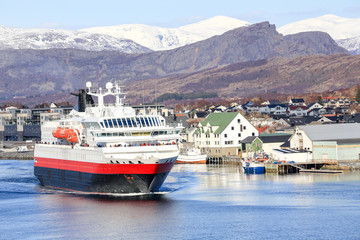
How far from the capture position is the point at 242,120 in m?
113

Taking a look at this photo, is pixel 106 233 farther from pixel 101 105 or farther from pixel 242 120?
pixel 242 120

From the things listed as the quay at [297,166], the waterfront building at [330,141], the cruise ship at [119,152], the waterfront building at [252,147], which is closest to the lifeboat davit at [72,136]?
the cruise ship at [119,152]

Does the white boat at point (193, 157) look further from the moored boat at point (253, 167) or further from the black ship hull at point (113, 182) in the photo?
the black ship hull at point (113, 182)

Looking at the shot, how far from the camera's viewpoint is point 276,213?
56750 mm

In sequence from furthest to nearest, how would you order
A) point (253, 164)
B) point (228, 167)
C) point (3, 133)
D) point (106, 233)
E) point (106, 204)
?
1. point (3, 133)
2. point (228, 167)
3. point (253, 164)
4. point (106, 204)
5. point (106, 233)

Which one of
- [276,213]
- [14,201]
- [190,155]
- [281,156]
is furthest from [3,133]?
[276,213]

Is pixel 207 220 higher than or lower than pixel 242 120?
lower

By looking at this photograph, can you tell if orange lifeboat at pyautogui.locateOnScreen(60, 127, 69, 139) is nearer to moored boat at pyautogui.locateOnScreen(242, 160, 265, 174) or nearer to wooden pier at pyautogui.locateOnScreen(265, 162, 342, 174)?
moored boat at pyautogui.locateOnScreen(242, 160, 265, 174)

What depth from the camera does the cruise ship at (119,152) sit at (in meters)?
63.8

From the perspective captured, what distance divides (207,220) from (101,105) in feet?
77.5

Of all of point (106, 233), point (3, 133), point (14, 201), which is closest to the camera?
point (106, 233)

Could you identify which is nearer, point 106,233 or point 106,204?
point 106,233

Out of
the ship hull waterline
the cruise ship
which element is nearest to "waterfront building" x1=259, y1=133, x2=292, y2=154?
the cruise ship

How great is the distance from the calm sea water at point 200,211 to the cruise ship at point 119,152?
1461 millimetres
